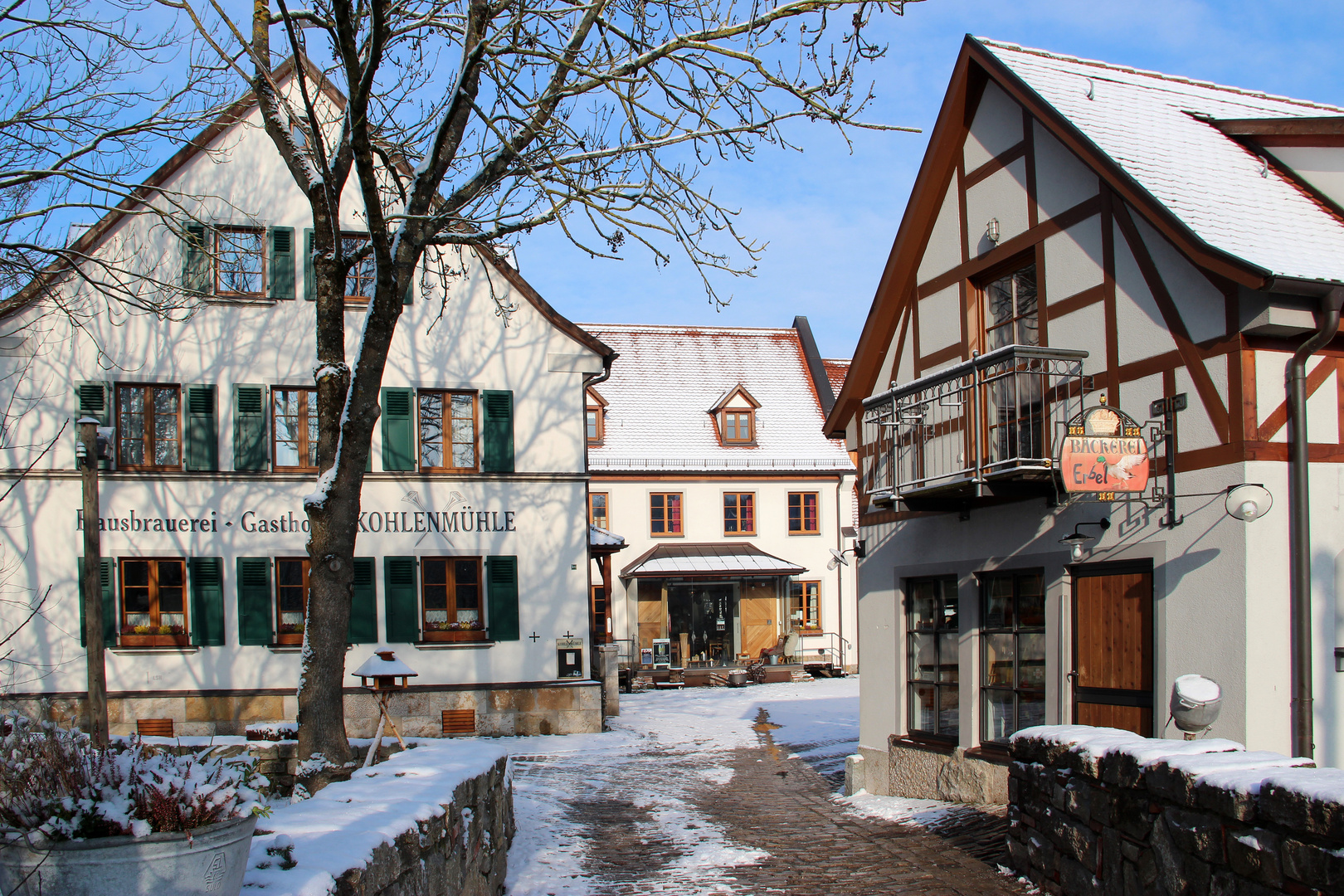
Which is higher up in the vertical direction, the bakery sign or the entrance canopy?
the bakery sign

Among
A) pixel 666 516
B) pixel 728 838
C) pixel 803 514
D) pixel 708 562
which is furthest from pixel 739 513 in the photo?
pixel 728 838

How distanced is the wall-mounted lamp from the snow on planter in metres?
5.19

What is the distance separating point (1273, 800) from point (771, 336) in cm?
3285

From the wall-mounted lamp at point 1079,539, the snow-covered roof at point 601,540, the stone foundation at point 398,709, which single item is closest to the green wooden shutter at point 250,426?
the stone foundation at point 398,709

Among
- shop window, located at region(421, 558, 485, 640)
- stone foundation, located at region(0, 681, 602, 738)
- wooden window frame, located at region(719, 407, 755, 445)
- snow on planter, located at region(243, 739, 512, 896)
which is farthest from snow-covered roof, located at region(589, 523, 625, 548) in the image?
snow on planter, located at region(243, 739, 512, 896)

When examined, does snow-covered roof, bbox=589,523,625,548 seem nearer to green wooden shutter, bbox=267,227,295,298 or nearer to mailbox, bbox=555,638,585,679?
mailbox, bbox=555,638,585,679

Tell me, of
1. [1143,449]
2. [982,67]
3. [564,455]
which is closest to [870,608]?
[1143,449]

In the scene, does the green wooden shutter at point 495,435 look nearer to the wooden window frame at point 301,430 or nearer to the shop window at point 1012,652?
the wooden window frame at point 301,430

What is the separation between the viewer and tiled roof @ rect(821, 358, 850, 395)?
36562 mm

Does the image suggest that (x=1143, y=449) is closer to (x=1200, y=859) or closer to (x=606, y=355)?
(x=1200, y=859)

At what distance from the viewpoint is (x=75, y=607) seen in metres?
17.5

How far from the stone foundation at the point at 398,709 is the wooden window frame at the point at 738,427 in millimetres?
14990

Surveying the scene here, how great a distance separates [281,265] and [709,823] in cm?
1247

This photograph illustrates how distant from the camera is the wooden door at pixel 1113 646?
28.6 ft
